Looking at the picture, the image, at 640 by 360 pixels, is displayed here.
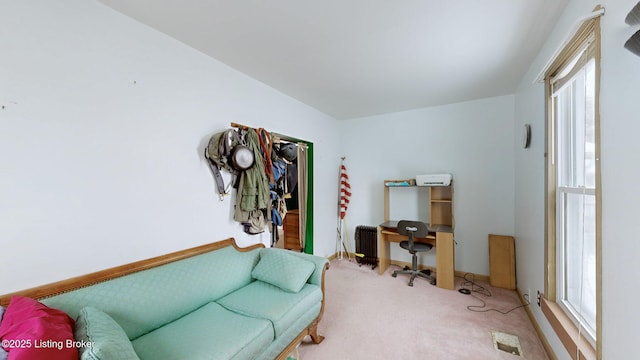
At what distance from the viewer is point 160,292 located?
1623 millimetres

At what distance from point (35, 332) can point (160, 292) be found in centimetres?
76

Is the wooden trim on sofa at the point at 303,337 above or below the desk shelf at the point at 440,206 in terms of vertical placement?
below

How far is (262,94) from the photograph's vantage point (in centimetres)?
280

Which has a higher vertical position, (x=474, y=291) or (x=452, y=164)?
(x=452, y=164)

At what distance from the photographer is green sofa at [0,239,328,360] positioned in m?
1.29

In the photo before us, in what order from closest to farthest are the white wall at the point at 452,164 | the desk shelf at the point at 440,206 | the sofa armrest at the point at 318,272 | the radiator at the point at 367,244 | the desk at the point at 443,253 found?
the sofa armrest at the point at 318,272 < the desk at the point at 443,253 < the white wall at the point at 452,164 < the desk shelf at the point at 440,206 < the radiator at the point at 367,244

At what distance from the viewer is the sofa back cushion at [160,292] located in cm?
139

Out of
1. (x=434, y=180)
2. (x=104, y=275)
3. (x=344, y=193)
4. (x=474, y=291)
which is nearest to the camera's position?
(x=104, y=275)

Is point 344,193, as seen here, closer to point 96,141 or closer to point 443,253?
point 443,253

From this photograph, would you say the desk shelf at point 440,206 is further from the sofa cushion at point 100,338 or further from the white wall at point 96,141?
the sofa cushion at point 100,338

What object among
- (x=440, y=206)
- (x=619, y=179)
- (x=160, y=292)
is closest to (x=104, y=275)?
(x=160, y=292)

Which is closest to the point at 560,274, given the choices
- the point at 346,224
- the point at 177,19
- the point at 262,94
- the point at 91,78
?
the point at 346,224

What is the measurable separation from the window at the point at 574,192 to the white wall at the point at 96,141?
2.67 metres

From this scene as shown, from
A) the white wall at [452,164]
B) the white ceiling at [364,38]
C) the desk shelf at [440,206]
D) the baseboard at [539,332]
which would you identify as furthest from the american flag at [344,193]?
the baseboard at [539,332]
